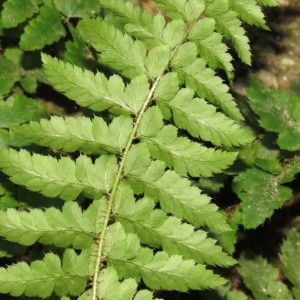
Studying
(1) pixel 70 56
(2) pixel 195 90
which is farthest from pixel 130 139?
(1) pixel 70 56

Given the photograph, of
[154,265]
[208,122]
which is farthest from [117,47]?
[154,265]

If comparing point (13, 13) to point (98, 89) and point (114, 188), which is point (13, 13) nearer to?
point (98, 89)

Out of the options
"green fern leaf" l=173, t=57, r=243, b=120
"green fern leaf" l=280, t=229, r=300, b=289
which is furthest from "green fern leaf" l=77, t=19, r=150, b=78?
"green fern leaf" l=280, t=229, r=300, b=289

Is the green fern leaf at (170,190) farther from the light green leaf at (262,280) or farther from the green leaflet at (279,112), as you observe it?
the light green leaf at (262,280)

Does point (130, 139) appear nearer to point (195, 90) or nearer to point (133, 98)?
point (133, 98)

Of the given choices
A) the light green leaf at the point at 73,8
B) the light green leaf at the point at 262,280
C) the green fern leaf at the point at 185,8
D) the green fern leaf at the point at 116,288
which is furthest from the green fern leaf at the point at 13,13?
the light green leaf at the point at 262,280

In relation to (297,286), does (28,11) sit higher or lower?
higher
